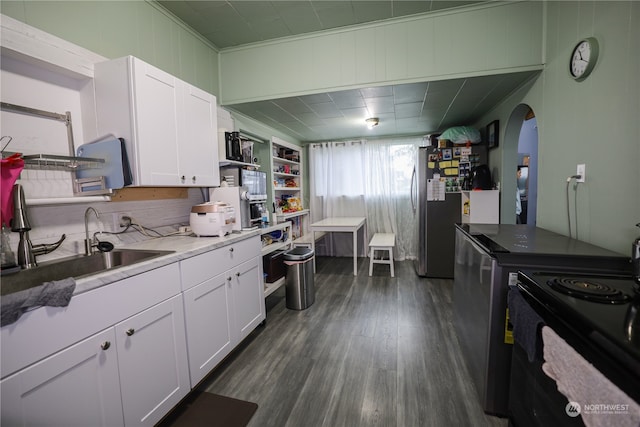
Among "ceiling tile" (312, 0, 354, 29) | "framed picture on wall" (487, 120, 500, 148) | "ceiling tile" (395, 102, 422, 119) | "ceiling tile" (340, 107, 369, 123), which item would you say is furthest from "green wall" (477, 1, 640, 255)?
"ceiling tile" (340, 107, 369, 123)

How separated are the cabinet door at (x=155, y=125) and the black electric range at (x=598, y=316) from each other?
205 cm

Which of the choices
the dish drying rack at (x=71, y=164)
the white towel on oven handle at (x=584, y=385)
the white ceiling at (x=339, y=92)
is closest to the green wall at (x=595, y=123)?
the white ceiling at (x=339, y=92)

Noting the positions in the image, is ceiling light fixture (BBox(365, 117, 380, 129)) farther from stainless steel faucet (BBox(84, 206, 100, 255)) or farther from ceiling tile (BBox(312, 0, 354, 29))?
stainless steel faucet (BBox(84, 206, 100, 255))

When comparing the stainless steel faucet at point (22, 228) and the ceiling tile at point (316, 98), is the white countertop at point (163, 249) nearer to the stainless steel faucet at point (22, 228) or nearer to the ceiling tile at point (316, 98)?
the stainless steel faucet at point (22, 228)

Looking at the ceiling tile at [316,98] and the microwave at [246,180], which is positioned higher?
the ceiling tile at [316,98]

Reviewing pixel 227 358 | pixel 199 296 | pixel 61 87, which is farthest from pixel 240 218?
pixel 61 87

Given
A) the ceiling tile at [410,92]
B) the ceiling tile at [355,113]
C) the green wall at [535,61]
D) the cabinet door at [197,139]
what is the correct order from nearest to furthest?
the green wall at [535,61], the cabinet door at [197,139], the ceiling tile at [410,92], the ceiling tile at [355,113]

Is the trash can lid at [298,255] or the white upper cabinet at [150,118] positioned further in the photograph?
the trash can lid at [298,255]

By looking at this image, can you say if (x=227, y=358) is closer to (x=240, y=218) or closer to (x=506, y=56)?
(x=240, y=218)

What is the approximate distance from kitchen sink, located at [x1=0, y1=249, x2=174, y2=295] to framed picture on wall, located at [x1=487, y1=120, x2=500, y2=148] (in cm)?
341

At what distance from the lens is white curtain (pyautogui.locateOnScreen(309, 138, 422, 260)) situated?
4.62m

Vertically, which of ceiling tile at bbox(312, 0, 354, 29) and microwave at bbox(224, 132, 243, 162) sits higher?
ceiling tile at bbox(312, 0, 354, 29)

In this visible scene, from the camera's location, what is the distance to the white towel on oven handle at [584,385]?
1.85 ft

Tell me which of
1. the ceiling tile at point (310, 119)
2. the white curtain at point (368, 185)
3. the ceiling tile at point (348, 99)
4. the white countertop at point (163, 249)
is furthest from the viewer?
the white curtain at point (368, 185)
